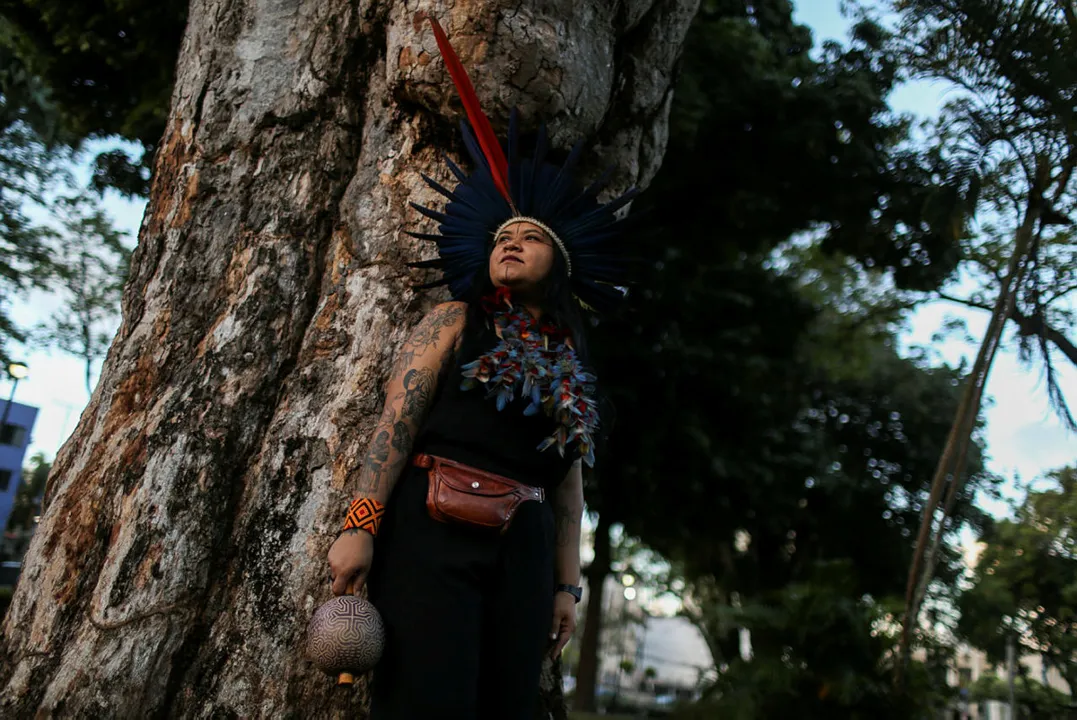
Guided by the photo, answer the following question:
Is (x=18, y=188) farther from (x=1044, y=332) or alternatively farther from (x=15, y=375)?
(x=1044, y=332)

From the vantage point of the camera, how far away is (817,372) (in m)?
17.5

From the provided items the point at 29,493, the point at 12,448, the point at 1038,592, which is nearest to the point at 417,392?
the point at 1038,592

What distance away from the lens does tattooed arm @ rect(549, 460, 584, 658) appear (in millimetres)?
3086

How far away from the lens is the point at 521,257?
311 cm

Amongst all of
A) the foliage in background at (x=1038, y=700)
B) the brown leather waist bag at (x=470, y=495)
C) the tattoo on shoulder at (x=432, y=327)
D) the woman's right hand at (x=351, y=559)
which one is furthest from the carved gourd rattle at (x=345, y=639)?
the foliage in background at (x=1038, y=700)

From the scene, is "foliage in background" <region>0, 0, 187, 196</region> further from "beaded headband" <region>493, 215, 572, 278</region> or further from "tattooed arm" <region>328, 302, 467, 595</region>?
"tattooed arm" <region>328, 302, 467, 595</region>

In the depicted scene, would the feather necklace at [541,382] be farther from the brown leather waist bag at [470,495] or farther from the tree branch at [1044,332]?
the tree branch at [1044,332]

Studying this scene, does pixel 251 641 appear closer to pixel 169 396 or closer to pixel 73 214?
pixel 169 396

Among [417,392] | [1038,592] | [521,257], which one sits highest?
[1038,592]

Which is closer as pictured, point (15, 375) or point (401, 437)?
point (401, 437)

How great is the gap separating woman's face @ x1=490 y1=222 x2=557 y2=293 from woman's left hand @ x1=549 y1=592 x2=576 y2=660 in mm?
1177

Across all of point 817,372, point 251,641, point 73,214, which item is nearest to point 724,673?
point 251,641

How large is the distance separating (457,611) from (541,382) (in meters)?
0.82

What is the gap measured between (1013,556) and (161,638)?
10.3m
